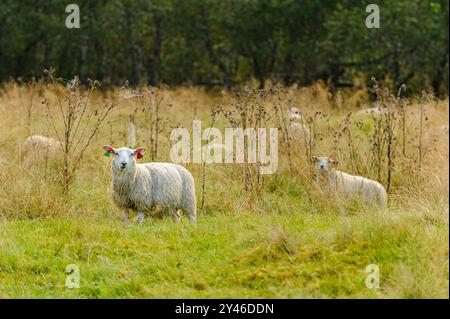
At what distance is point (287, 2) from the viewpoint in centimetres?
2280

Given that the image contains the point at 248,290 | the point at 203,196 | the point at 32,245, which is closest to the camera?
the point at 248,290

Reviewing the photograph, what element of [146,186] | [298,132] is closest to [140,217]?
[146,186]

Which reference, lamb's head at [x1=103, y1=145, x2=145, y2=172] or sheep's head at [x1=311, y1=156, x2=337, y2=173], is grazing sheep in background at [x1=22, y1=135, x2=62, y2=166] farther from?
sheep's head at [x1=311, y1=156, x2=337, y2=173]

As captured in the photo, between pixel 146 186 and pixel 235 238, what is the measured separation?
5.04 feet

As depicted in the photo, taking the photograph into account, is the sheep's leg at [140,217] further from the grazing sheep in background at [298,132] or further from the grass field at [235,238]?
the grazing sheep in background at [298,132]

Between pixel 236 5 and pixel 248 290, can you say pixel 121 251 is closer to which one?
pixel 248 290

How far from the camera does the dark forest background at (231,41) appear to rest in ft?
71.4

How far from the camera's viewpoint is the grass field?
663cm

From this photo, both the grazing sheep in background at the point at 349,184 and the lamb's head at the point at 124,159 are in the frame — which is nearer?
the lamb's head at the point at 124,159

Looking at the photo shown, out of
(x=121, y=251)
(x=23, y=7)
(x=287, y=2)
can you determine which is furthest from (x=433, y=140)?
(x=23, y=7)

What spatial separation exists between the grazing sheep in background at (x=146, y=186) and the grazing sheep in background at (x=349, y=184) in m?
1.71

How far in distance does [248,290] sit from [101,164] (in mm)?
4993

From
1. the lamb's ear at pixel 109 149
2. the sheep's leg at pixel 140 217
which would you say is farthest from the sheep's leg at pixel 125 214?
the lamb's ear at pixel 109 149

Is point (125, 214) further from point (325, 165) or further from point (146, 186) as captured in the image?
point (325, 165)
